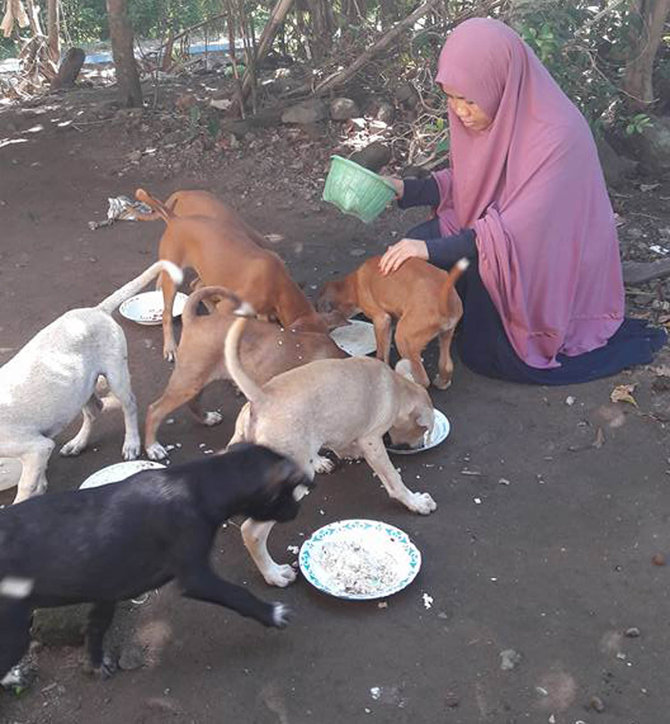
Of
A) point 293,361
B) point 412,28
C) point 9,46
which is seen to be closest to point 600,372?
point 293,361

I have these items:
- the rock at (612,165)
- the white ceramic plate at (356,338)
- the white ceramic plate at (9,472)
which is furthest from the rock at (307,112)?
the white ceramic plate at (9,472)

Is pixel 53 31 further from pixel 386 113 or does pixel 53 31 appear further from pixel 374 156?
pixel 374 156

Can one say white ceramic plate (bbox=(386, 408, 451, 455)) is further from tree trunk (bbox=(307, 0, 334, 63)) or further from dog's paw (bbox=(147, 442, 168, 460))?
tree trunk (bbox=(307, 0, 334, 63))

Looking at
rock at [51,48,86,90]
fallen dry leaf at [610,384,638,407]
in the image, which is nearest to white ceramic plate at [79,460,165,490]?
fallen dry leaf at [610,384,638,407]

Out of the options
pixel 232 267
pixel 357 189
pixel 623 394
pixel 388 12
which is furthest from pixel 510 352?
pixel 388 12

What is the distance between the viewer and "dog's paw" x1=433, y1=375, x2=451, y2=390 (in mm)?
5566

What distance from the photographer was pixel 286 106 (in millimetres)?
10695

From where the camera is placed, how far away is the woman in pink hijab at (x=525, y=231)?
5.25 m

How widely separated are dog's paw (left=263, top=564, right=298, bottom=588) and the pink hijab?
Result: 2.42 metres

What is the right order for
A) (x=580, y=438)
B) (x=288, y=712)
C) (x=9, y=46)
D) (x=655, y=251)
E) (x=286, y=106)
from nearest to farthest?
1. (x=288, y=712)
2. (x=580, y=438)
3. (x=655, y=251)
4. (x=286, y=106)
5. (x=9, y=46)

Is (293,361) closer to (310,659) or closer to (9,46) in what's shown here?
(310,659)

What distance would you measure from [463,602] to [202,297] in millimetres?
2027

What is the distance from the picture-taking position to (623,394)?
210 inches

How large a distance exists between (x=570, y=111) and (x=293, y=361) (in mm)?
2499
